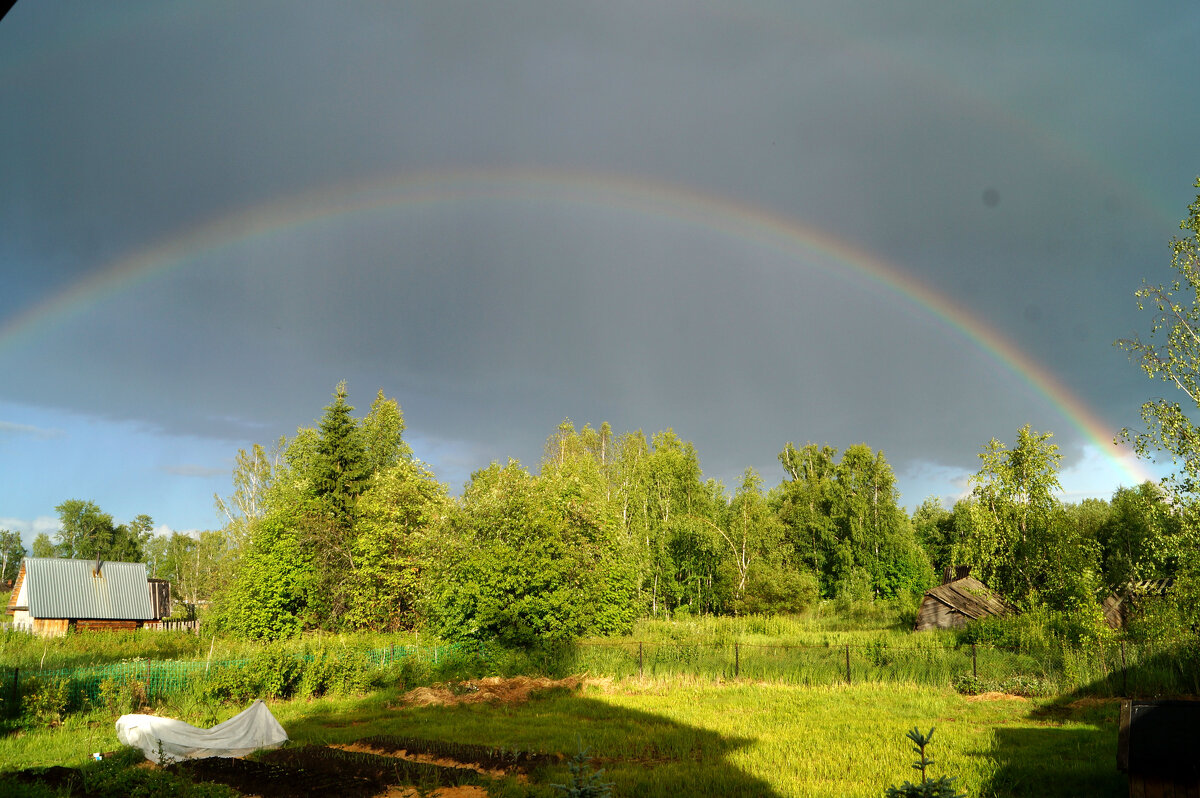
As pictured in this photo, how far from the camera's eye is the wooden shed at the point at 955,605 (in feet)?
113

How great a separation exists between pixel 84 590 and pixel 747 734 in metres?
50.9

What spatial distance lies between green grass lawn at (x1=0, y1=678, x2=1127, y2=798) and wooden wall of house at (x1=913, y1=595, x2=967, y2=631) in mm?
18064

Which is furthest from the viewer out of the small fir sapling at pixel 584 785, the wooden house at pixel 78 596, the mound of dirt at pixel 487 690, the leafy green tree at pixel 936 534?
the leafy green tree at pixel 936 534

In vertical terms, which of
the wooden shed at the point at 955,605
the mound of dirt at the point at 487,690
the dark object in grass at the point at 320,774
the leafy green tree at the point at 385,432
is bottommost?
the mound of dirt at the point at 487,690

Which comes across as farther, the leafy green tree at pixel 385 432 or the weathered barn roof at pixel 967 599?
the leafy green tree at pixel 385 432

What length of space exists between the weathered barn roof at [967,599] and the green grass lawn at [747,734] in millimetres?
16369

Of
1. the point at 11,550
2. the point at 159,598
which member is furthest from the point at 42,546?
the point at 159,598

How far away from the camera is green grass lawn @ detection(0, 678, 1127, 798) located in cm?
1097

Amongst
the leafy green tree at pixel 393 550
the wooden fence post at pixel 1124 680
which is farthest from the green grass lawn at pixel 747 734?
the leafy green tree at pixel 393 550

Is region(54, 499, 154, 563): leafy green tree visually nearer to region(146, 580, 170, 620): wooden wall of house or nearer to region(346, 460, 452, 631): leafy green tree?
region(146, 580, 170, 620): wooden wall of house

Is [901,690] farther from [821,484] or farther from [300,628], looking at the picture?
[821,484]

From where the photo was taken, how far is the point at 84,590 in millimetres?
47812

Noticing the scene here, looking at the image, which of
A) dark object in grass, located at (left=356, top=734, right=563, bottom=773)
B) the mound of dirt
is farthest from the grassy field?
the mound of dirt

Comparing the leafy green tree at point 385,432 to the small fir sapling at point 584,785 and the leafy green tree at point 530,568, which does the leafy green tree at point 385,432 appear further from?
the small fir sapling at point 584,785
